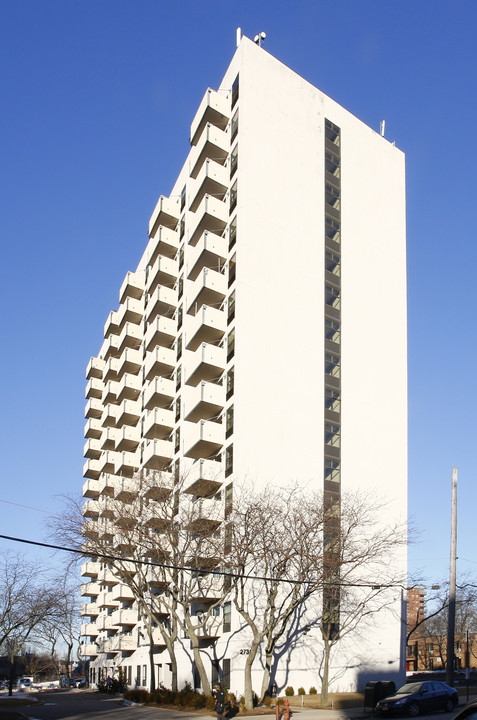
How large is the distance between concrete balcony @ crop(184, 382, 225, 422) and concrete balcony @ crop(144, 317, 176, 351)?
10302 millimetres

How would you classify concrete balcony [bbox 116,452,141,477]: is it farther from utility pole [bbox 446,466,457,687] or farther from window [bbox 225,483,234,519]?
utility pole [bbox 446,466,457,687]

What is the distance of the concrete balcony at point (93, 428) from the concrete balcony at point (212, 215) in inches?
1334

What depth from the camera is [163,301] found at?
58.8m

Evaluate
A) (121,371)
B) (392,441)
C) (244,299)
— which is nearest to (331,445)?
(392,441)

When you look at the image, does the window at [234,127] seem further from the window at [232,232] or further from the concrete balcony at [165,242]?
the concrete balcony at [165,242]

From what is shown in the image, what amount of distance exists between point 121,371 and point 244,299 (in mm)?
25770

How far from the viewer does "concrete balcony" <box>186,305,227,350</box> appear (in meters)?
47.5

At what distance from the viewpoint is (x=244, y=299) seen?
4634 cm

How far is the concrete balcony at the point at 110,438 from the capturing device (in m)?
67.1

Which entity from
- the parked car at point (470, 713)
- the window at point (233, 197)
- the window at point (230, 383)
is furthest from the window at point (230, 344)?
the parked car at point (470, 713)

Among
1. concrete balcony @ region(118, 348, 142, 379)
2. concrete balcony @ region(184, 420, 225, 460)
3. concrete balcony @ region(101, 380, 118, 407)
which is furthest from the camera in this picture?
concrete balcony @ region(101, 380, 118, 407)

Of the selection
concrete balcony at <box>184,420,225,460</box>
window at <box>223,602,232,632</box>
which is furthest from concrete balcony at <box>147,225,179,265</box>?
window at <box>223,602,232,632</box>

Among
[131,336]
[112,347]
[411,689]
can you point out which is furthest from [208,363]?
[112,347]

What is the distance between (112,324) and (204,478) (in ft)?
113
